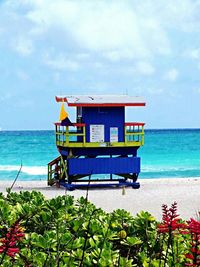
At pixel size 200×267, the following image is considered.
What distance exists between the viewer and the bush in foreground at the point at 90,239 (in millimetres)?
3336

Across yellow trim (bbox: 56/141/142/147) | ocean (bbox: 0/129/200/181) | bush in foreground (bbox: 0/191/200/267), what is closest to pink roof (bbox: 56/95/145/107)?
yellow trim (bbox: 56/141/142/147)

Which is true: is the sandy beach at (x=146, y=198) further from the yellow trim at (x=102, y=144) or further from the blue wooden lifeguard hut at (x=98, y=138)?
the yellow trim at (x=102, y=144)

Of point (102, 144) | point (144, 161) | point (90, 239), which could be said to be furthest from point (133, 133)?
point (144, 161)

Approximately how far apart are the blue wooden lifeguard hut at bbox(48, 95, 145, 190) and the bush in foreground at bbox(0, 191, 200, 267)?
12687mm

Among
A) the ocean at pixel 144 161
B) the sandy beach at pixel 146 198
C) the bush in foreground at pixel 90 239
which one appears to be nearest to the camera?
the bush in foreground at pixel 90 239

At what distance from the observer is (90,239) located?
3.72 metres

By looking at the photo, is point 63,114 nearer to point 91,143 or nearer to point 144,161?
point 91,143

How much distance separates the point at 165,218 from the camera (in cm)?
255

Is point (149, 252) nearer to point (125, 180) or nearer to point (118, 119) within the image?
point (118, 119)

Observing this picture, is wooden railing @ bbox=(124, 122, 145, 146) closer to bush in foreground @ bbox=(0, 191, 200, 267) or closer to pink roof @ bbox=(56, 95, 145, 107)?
pink roof @ bbox=(56, 95, 145, 107)

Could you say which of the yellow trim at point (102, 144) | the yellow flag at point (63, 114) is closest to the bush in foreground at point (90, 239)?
the yellow trim at point (102, 144)

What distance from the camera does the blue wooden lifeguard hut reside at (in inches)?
708

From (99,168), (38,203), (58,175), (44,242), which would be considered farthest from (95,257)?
(58,175)

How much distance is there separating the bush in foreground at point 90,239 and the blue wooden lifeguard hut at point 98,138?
12687 millimetres
